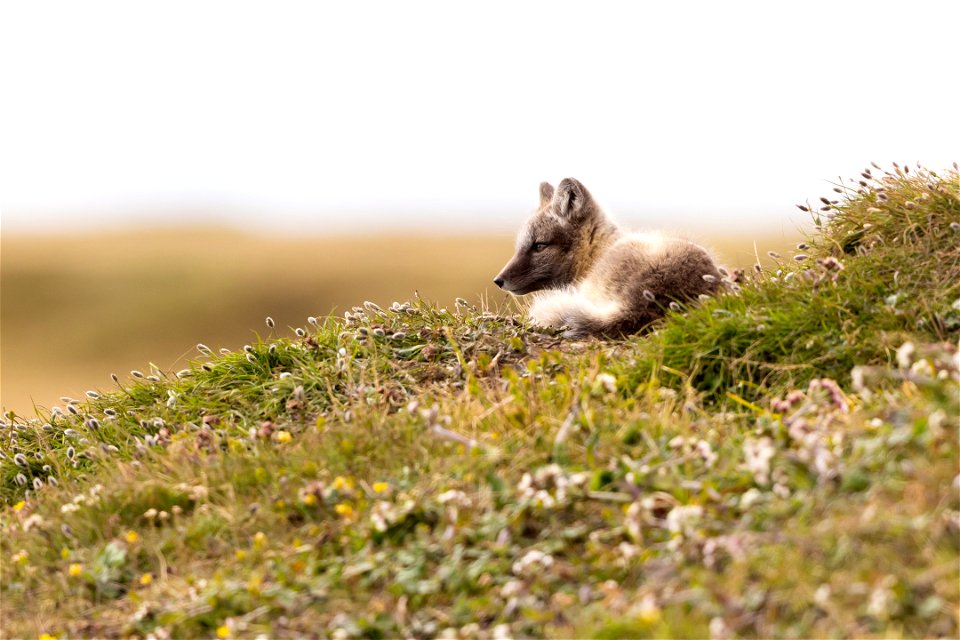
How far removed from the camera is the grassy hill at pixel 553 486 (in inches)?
122

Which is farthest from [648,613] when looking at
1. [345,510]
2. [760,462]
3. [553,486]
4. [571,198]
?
[571,198]

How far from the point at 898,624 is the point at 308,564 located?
2.08 meters

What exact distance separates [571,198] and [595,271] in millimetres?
1140

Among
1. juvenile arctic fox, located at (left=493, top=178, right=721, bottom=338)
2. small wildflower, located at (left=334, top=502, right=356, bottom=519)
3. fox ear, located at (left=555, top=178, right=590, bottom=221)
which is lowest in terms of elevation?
small wildflower, located at (left=334, top=502, right=356, bottom=519)

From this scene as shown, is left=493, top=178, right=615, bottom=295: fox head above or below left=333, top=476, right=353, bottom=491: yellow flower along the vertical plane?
above

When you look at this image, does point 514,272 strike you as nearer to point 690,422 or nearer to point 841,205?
point 841,205

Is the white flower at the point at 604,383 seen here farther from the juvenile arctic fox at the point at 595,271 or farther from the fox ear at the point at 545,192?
the fox ear at the point at 545,192

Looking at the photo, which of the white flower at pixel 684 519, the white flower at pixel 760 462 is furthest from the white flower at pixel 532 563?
the white flower at pixel 760 462

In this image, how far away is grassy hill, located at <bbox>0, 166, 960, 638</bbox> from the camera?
3100 mm

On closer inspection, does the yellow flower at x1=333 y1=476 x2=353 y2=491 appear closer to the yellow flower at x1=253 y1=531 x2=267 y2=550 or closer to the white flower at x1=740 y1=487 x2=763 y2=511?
the yellow flower at x1=253 y1=531 x2=267 y2=550

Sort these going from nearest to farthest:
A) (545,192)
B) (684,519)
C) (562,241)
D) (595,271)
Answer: (684,519)
(595,271)
(562,241)
(545,192)

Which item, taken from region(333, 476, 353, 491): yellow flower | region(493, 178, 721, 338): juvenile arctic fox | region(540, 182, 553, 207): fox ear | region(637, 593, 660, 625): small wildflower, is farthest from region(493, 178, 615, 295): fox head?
region(637, 593, 660, 625): small wildflower

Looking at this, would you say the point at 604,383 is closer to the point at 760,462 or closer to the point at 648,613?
the point at 760,462

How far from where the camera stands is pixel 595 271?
6.88 m
